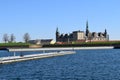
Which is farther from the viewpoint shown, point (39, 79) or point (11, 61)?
point (11, 61)

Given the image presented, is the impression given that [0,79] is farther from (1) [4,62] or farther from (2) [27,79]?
(1) [4,62]

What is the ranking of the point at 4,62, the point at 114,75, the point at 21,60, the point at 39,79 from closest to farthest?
the point at 39,79 < the point at 114,75 < the point at 4,62 < the point at 21,60

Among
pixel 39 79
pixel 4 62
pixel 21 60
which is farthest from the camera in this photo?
pixel 21 60

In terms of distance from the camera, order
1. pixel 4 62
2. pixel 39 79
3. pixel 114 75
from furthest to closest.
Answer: pixel 4 62 → pixel 114 75 → pixel 39 79

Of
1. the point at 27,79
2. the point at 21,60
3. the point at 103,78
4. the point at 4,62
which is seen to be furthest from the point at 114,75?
the point at 21,60

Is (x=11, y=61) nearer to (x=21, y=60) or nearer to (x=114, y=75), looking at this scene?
(x=21, y=60)

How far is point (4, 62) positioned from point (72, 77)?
98.5ft

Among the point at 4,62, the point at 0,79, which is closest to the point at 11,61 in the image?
the point at 4,62

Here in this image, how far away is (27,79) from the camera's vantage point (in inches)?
1646

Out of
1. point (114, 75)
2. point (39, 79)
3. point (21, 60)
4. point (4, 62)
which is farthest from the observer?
point (21, 60)

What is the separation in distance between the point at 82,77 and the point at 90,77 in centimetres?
94

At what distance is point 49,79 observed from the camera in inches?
1646

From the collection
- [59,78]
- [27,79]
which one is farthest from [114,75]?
[27,79]

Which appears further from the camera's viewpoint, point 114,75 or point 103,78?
point 114,75
